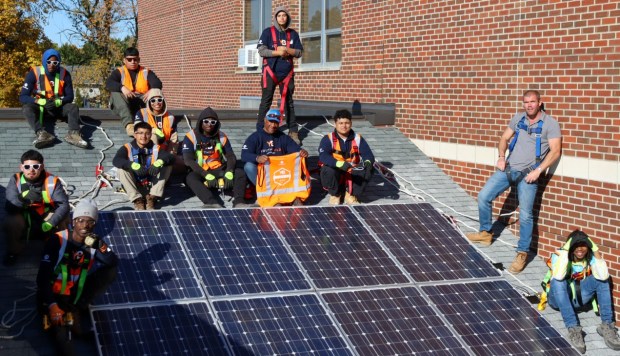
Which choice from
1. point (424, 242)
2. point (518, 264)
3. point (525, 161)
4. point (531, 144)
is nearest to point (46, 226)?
point (424, 242)

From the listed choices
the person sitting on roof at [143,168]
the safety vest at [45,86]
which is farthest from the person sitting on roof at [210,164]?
the safety vest at [45,86]

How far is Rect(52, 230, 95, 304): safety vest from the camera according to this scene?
7.64m

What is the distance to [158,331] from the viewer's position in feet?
25.1

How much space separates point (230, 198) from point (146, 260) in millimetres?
2928

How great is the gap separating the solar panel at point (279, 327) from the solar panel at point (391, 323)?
0.61ft

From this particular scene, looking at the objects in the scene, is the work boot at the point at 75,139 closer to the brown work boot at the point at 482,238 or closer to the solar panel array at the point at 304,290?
the solar panel array at the point at 304,290

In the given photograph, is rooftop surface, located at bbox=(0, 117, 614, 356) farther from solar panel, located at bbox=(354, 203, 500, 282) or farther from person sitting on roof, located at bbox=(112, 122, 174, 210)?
solar panel, located at bbox=(354, 203, 500, 282)

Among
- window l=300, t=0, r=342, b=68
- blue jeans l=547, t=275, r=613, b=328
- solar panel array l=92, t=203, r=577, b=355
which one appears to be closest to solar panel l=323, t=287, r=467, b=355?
solar panel array l=92, t=203, r=577, b=355

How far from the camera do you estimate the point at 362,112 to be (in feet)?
51.5

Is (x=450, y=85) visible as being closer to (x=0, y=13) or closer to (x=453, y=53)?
(x=453, y=53)

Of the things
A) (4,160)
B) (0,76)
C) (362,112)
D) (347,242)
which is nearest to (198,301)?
(347,242)

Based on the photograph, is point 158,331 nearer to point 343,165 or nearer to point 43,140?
point 343,165

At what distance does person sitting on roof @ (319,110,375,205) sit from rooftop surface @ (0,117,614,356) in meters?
0.33

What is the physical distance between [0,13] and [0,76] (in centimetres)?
217
